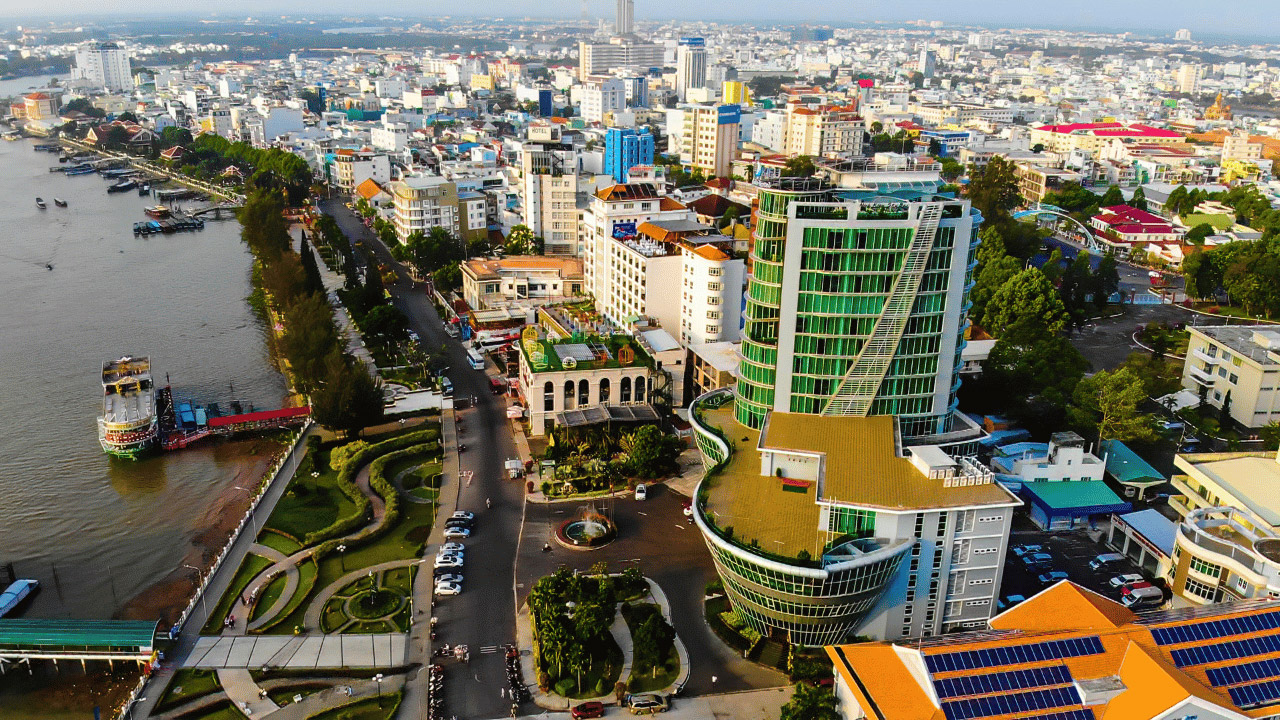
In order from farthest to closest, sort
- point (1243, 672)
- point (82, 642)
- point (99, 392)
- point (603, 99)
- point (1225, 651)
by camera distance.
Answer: point (603, 99), point (99, 392), point (82, 642), point (1225, 651), point (1243, 672)

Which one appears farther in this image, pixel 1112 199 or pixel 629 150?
pixel 629 150

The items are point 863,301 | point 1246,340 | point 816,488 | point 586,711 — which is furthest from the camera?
Answer: point 1246,340

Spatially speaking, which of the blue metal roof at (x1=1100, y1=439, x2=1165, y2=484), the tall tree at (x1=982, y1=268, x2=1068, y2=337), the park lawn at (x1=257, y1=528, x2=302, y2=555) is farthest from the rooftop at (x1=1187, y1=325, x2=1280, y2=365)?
the park lawn at (x1=257, y1=528, x2=302, y2=555)

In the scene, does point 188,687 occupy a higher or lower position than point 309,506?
higher

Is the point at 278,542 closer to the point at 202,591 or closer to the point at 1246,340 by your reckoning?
the point at 202,591

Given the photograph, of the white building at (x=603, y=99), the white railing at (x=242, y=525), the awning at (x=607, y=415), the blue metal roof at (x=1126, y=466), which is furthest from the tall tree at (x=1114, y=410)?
the white building at (x=603, y=99)

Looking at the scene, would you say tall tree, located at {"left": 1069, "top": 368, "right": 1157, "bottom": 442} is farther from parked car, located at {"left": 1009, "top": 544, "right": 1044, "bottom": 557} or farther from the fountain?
the fountain

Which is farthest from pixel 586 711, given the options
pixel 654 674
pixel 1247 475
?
pixel 1247 475

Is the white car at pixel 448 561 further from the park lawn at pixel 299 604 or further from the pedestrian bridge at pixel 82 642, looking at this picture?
the pedestrian bridge at pixel 82 642
